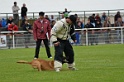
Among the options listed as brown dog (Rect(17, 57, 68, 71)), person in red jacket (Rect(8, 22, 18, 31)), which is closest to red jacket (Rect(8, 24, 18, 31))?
person in red jacket (Rect(8, 22, 18, 31))

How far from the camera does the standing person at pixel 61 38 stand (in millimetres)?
15883

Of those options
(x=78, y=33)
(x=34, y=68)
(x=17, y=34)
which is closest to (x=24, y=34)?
(x=17, y=34)

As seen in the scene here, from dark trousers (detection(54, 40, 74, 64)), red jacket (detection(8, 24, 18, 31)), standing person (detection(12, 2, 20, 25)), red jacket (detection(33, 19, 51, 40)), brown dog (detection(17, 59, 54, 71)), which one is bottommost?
brown dog (detection(17, 59, 54, 71))

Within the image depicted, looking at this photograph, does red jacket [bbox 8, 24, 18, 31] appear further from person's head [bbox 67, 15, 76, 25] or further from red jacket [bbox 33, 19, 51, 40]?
person's head [bbox 67, 15, 76, 25]

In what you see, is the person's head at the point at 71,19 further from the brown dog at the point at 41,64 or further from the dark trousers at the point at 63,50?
the brown dog at the point at 41,64

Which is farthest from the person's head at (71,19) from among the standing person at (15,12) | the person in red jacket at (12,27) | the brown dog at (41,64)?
the standing person at (15,12)

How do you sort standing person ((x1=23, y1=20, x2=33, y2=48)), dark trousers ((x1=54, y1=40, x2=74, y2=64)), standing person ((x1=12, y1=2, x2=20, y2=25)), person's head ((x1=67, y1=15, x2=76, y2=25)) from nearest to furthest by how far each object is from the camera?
person's head ((x1=67, y1=15, x2=76, y2=25)) < dark trousers ((x1=54, y1=40, x2=74, y2=64)) < standing person ((x1=23, y1=20, x2=33, y2=48)) < standing person ((x1=12, y1=2, x2=20, y2=25))

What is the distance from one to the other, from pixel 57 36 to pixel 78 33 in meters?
17.0

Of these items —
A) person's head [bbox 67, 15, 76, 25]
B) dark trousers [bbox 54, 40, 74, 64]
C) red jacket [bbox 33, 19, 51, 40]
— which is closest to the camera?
person's head [bbox 67, 15, 76, 25]

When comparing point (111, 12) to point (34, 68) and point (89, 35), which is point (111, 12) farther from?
point (34, 68)

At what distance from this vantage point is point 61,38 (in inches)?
637

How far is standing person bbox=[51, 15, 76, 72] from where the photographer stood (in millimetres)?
15883

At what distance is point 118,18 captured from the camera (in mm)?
35875

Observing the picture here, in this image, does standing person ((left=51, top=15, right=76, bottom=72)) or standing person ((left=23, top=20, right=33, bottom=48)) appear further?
standing person ((left=23, top=20, right=33, bottom=48))
